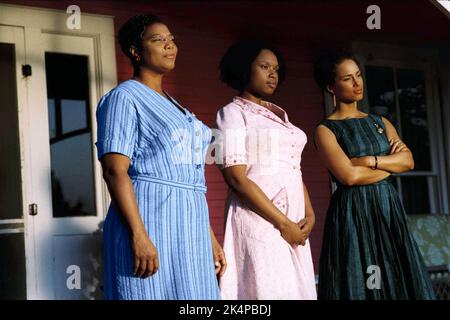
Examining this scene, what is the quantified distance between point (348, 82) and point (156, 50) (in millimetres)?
1202

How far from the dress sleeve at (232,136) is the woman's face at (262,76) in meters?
0.16

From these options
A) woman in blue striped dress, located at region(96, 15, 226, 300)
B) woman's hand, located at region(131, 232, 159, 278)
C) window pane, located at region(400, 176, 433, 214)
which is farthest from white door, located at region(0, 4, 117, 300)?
window pane, located at region(400, 176, 433, 214)

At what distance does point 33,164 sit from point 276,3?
2.43 m

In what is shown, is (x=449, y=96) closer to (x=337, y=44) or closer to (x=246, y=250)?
(x=337, y=44)

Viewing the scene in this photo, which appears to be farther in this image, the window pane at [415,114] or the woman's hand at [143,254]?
the window pane at [415,114]

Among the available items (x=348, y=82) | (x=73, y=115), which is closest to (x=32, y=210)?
(x=73, y=115)

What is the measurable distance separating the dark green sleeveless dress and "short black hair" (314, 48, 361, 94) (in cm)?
23

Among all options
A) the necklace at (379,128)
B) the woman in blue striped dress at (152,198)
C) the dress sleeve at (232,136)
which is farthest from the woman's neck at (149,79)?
the necklace at (379,128)

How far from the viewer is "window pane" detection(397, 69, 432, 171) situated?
788 centimetres

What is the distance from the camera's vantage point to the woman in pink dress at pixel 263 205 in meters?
3.66

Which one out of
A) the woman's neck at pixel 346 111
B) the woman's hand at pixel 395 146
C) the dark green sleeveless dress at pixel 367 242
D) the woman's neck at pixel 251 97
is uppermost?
the woman's neck at pixel 251 97

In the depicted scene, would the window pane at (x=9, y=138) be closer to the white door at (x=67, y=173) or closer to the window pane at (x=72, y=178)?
the white door at (x=67, y=173)
